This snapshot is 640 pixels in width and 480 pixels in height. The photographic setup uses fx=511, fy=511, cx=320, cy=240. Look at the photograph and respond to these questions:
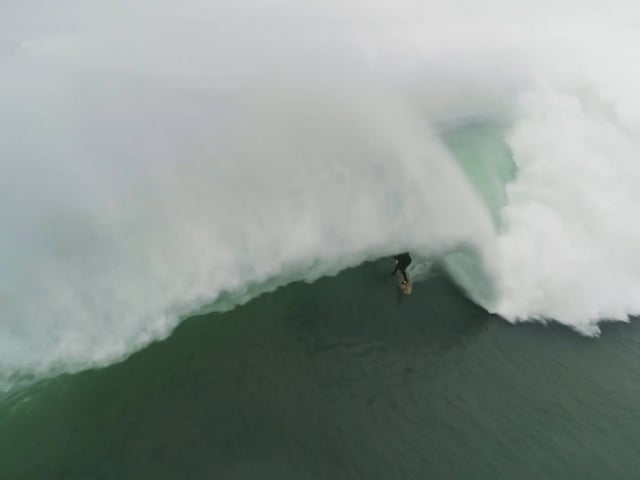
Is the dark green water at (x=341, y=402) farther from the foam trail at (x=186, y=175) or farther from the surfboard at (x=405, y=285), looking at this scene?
the foam trail at (x=186, y=175)

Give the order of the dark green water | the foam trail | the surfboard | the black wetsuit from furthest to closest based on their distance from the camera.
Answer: the black wetsuit
the surfboard
the foam trail
the dark green water

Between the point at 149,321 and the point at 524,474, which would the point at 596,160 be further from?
the point at 149,321

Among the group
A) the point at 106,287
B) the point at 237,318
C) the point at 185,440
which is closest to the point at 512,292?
the point at 237,318

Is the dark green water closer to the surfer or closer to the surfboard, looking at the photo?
the surfboard

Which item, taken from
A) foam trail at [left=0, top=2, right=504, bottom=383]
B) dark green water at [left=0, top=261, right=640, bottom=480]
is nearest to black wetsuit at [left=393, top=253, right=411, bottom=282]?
foam trail at [left=0, top=2, right=504, bottom=383]

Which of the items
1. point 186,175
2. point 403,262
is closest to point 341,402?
point 403,262
